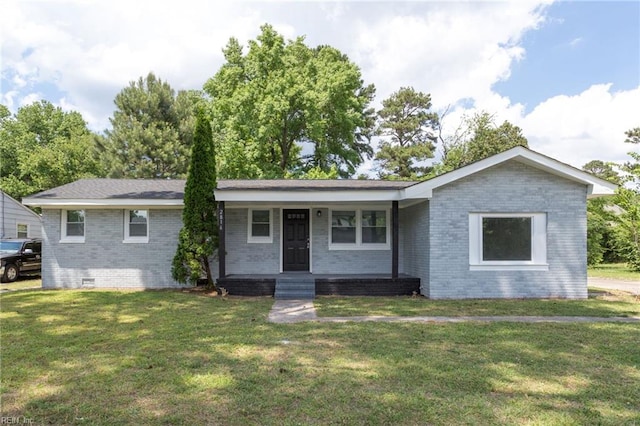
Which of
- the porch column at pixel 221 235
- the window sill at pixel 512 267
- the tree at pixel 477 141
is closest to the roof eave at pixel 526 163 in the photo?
the window sill at pixel 512 267

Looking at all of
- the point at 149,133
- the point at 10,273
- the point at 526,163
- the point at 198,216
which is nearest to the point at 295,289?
the point at 198,216

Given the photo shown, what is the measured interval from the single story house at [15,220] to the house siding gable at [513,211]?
67.8ft

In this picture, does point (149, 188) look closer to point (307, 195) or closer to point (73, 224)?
point (73, 224)

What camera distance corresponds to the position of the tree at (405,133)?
3497cm

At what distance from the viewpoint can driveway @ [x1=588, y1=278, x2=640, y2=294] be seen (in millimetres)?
12039

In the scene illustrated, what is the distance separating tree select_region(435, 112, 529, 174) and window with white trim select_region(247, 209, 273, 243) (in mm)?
19815

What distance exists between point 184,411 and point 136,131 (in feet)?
95.7

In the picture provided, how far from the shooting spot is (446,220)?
1034 centimetres

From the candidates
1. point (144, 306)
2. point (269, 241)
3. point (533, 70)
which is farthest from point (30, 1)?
point (533, 70)

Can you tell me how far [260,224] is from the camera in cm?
1303

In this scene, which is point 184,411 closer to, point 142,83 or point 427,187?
point 427,187

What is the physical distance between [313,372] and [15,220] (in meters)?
22.6

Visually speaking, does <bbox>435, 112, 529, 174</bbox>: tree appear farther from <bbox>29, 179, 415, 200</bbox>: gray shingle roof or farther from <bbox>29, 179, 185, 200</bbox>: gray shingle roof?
<bbox>29, 179, 185, 200</bbox>: gray shingle roof

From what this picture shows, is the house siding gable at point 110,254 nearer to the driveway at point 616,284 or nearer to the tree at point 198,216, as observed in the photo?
the tree at point 198,216
